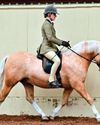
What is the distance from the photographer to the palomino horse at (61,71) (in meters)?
10.8

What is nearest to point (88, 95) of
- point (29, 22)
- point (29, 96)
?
point (29, 96)

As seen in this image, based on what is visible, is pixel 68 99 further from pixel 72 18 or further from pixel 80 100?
pixel 72 18

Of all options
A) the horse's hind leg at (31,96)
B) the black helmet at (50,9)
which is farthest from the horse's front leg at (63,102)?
the black helmet at (50,9)

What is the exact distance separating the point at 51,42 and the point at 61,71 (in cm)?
60

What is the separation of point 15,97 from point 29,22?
1643 mm

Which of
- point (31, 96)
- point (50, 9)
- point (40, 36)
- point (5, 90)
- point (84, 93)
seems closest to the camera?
point (84, 93)

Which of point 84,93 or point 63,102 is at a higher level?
point 84,93

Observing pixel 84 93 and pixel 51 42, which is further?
pixel 51 42

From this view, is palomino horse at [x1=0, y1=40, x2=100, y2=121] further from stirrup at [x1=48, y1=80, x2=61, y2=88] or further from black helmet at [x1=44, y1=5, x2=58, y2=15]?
black helmet at [x1=44, y1=5, x2=58, y2=15]

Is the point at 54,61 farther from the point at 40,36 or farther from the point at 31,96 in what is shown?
the point at 40,36

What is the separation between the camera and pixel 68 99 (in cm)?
1146

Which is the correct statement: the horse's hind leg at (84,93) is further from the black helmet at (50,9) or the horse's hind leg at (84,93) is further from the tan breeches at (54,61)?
the black helmet at (50,9)

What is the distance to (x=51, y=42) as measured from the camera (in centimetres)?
1087

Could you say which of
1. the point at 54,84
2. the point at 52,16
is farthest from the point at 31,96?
the point at 52,16
